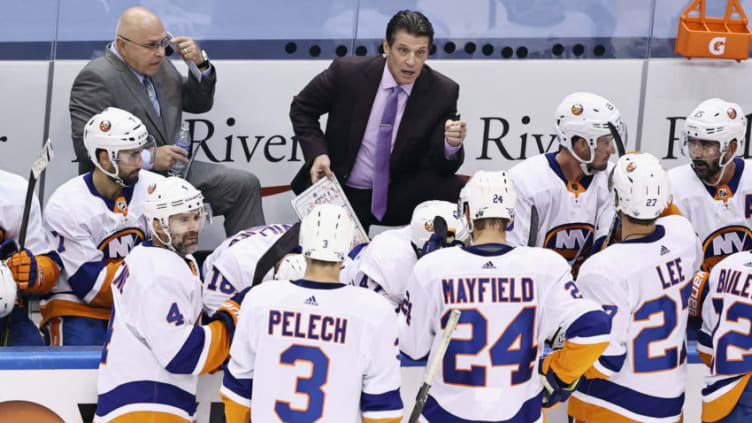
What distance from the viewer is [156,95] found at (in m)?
5.17

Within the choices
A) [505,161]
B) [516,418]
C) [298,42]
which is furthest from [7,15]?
[516,418]

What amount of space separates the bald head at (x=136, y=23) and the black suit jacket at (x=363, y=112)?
0.74 metres

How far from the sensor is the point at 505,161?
5.61 meters

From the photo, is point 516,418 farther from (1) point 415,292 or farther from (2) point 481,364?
(1) point 415,292

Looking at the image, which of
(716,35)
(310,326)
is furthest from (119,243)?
(716,35)

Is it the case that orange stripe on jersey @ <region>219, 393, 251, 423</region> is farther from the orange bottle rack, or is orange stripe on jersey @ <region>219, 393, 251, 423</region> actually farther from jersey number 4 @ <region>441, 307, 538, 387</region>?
the orange bottle rack

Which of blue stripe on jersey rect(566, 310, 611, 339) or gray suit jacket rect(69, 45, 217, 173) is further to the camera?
gray suit jacket rect(69, 45, 217, 173)

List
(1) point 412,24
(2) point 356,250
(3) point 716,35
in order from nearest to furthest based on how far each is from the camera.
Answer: (2) point 356,250, (1) point 412,24, (3) point 716,35

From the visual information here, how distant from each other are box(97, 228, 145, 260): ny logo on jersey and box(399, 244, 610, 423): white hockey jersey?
1455mm

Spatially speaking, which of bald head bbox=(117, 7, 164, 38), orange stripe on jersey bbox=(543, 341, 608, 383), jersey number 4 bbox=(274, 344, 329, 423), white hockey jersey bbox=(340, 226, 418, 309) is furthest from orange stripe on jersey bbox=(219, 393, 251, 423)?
bald head bbox=(117, 7, 164, 38)

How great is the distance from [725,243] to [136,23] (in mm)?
2860

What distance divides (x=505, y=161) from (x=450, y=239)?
1.56 m

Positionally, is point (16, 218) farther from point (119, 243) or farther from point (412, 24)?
point (412, 24)

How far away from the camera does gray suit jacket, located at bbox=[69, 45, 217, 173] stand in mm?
4973
